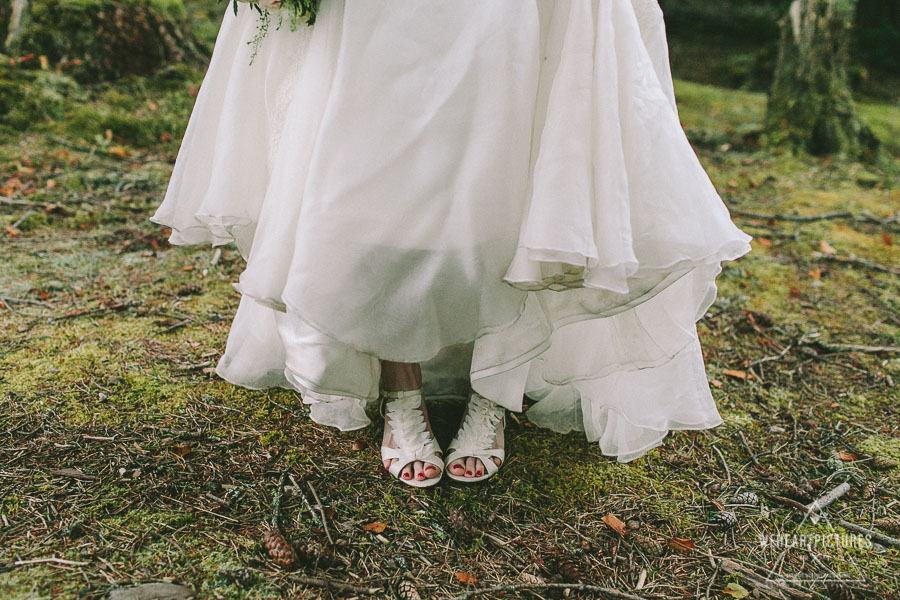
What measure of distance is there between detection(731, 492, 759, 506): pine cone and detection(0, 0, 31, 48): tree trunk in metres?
5.59

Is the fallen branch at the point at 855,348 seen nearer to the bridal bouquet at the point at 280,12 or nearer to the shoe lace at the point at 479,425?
the shoe lace at the point at 479,425

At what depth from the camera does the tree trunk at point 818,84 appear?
550 centimetres

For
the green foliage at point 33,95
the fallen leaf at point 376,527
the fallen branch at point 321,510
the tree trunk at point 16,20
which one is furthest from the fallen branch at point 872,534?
the tree trunk at point 16,20

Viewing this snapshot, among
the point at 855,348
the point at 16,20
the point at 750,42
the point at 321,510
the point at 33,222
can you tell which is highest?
the point at 16,20

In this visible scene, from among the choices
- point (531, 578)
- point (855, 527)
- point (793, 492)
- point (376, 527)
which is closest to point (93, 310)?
point (376, 527)

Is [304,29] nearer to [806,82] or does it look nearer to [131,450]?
[131,450]

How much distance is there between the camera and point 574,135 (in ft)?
4.87

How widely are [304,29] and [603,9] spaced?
817 millimetres

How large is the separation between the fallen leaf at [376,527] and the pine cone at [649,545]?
2.39 feet

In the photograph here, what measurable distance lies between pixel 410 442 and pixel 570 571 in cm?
62

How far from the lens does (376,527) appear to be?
5.48ft

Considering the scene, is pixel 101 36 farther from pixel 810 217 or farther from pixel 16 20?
pixel 810 217

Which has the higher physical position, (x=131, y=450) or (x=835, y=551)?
(x=131, y=450)

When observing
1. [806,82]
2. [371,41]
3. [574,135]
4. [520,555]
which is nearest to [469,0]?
[371,41]
